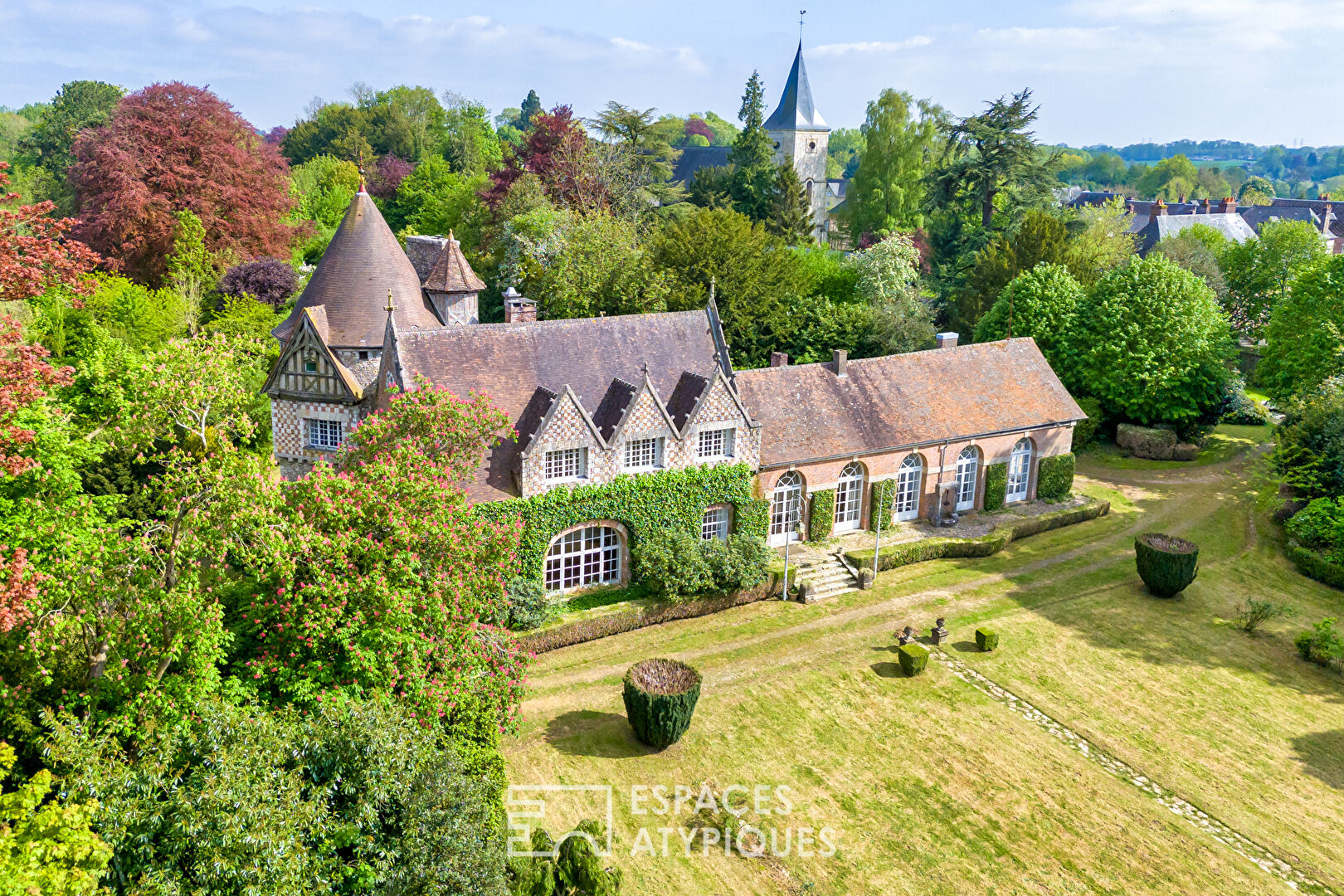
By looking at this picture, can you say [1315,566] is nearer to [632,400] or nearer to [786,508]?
[786,508]

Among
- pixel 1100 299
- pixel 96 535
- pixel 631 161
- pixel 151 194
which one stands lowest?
pixel 96 535

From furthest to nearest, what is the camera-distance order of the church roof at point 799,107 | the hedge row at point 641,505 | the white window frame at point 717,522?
1. the church roof at point 799,107
2. the white window frame at point 717,522
3. the hedge row at point 641,505

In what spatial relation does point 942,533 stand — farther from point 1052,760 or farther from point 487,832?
point 487,832

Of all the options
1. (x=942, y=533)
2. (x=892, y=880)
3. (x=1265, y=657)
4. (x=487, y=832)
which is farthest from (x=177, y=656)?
(x=1265, y=657)

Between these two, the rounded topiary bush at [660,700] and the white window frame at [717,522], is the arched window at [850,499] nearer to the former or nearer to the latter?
the white window frame at [717,522]

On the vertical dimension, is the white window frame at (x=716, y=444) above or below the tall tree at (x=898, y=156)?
below

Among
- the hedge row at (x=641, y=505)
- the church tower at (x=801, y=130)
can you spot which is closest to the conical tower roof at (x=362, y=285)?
the hedge row at (x=641, y=505)

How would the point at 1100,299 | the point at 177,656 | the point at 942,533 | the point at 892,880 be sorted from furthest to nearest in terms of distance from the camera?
the point at 1100,299, the point at 942,533, the point at 892,880, the point at 177,656

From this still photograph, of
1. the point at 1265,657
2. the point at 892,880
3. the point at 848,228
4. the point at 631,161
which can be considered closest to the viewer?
the point at 892,880
